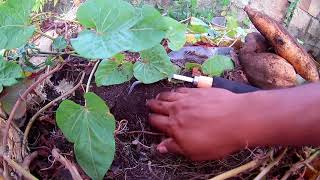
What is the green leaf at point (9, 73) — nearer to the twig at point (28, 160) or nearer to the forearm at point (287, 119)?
the twig at point (28, 160)

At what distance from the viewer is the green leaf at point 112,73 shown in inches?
26.0

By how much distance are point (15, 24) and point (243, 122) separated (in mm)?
355

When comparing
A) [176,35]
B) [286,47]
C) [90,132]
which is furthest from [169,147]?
[286,47]

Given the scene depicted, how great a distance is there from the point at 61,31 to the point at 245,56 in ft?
1.16

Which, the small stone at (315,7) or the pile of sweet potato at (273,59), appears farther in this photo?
the small stone at (315,7)

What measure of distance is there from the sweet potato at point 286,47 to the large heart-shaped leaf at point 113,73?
27 centimetres

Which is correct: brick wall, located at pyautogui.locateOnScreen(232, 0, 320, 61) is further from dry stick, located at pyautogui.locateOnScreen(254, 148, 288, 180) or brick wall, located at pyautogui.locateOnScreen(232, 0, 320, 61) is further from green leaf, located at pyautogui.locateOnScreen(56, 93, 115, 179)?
green leaf, located at pyautogui.locateOnScreen(56, 93, 115, 179)

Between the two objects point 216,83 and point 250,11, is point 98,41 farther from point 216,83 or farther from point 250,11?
point 250,11

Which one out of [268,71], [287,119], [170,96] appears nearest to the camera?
[287,119]

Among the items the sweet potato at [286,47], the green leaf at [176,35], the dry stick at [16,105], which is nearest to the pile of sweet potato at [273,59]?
the sweet potato at [286,47]

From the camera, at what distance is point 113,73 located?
666mm

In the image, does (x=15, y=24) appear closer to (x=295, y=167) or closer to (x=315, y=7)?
(x=295, y=167)

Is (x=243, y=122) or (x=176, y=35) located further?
(x=176, y=35)

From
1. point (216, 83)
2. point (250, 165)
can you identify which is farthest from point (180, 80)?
point (250, 165)
